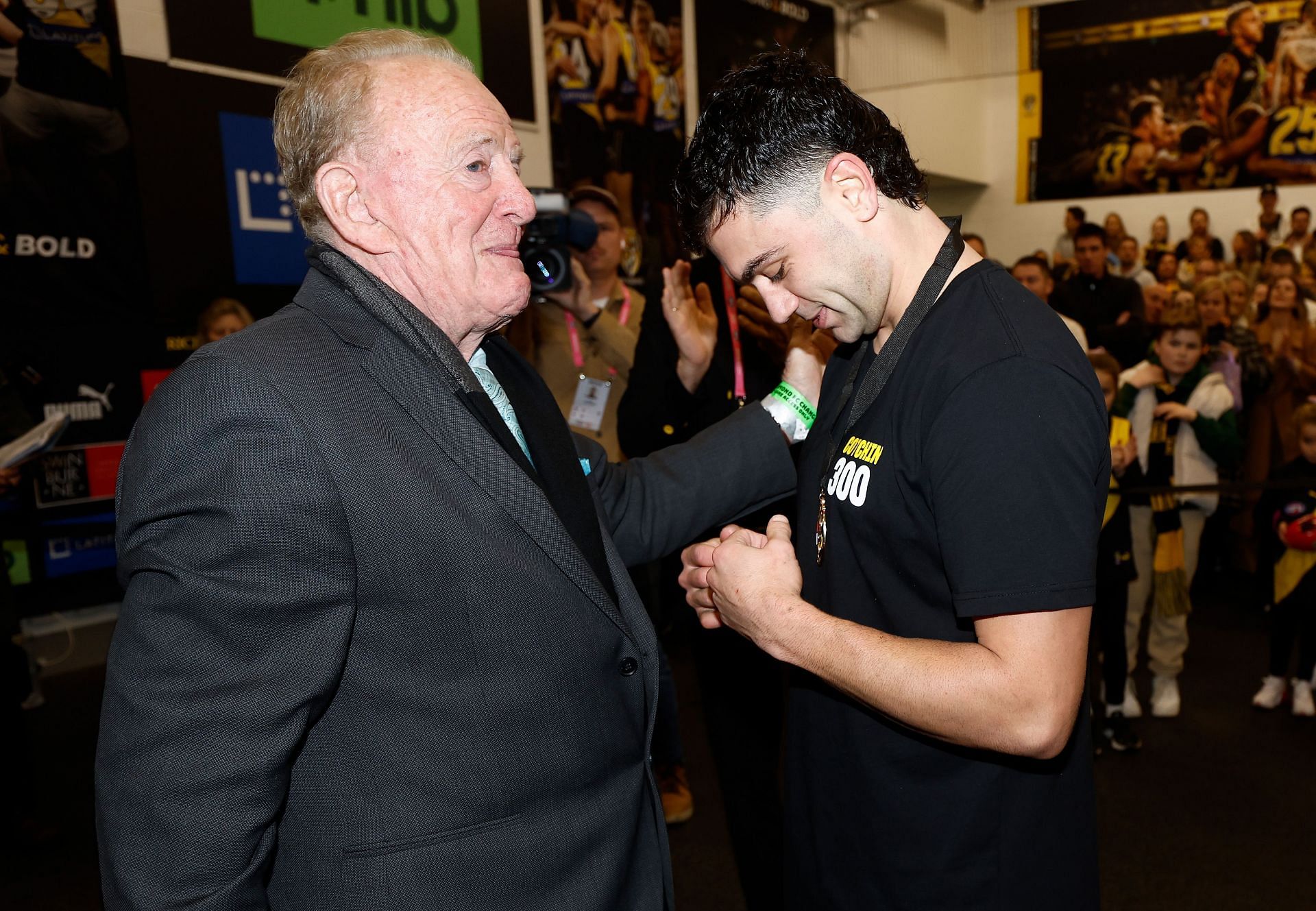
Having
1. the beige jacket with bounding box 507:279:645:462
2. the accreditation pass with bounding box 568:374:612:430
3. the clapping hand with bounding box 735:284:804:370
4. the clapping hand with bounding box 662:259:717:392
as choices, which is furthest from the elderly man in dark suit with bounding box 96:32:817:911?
the beige jacket with bounding box 507:279:645:462

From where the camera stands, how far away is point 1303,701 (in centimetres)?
372

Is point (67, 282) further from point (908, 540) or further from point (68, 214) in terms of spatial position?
point (908, 540)

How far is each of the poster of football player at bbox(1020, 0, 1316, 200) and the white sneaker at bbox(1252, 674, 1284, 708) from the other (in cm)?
209

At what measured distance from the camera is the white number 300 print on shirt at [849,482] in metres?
1.15

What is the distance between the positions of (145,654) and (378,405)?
1.13ft

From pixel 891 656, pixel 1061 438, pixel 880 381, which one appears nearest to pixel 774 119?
pixel 880 381

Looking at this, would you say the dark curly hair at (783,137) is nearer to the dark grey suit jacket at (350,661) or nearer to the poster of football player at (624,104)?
the dark grey suit jacket at (350,661)

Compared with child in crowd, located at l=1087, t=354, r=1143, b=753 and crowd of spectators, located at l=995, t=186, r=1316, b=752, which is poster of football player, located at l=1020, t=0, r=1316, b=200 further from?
child in crowd, located at l=1087, t=354, r=1143, b=753

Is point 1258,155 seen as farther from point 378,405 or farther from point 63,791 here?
point 63,791

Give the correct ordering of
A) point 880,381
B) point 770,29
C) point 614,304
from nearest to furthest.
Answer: point 880,381, point 614,304, point 770,29

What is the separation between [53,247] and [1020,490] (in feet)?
14.2

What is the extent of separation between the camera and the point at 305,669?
91 cm

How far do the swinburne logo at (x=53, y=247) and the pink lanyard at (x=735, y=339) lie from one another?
323 centimetres

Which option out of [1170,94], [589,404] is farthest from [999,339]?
[1170,94]
